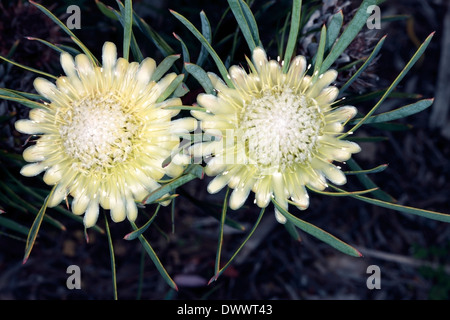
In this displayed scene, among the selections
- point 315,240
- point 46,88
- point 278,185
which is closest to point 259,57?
point 278,185

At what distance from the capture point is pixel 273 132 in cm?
87

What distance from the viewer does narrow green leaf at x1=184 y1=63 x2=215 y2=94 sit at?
2.71 feet

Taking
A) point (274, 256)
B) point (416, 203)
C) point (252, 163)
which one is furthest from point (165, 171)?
point (416, 203)

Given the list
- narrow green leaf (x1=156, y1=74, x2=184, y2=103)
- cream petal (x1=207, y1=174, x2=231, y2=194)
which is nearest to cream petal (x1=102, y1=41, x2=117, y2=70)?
narrow green leaf (x1=156, y1=74, x2=184, y2=103)

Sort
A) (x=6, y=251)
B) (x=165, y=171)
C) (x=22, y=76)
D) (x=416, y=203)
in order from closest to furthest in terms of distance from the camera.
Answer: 1. (x=165, y=171)
2. (x=22, y=76)
3. (x=6, y=251)
4. (x=416, y=203)

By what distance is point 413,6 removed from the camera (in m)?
1.78

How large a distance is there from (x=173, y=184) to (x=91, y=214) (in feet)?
0.75

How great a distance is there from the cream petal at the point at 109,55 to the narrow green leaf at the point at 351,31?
18.4 inches

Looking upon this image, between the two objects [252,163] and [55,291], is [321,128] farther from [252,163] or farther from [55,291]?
[55,291]

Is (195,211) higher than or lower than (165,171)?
higher

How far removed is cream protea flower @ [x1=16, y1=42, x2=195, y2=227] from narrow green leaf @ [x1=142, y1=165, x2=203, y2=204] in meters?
0.07

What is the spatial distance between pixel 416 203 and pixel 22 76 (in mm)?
1570

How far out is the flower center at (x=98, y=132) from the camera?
2.94 feet

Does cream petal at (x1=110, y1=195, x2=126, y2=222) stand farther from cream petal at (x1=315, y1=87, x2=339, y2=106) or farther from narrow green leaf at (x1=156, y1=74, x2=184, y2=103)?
cream petal at (x1=315, y1=87, x2=339, y2=106)
